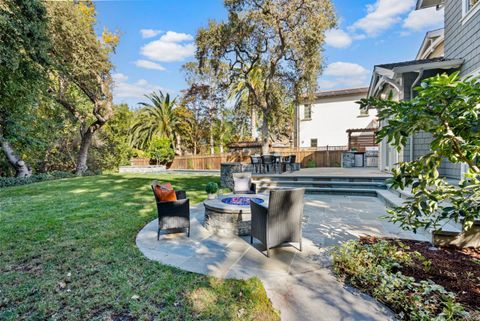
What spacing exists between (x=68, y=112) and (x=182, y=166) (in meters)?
9.18

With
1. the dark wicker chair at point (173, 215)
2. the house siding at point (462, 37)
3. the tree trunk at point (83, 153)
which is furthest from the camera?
the tree trunk at point (83, 153)

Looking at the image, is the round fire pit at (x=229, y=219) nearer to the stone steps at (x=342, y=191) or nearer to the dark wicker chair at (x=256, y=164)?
the stone steps at (x=342, y=191)

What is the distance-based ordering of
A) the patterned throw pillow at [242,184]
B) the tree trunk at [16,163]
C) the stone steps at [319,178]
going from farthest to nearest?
the tree trunk at [16,163]
the stone steps at [319,178]
the patterned throw pillow at [242,184]

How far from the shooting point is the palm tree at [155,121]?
2248cm

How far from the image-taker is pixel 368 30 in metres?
13.1

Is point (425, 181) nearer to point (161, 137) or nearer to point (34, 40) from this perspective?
point (34, 40)

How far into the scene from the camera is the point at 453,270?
104 inches

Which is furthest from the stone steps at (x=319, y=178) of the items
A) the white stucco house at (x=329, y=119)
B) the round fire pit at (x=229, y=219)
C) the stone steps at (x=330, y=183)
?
the white stucco house at (x=329, y=119)

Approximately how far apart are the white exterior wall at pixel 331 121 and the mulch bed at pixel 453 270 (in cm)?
1595

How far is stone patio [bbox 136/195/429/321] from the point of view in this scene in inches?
86.7

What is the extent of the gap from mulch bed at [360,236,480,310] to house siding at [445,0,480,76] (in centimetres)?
466

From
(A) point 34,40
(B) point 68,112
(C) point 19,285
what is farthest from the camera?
(B) point 68,112

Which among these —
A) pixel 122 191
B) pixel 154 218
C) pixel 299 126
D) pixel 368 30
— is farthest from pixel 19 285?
pixel 299 126

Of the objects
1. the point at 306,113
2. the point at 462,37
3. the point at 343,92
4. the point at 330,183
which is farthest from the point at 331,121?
the point at 462,37
